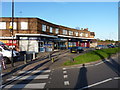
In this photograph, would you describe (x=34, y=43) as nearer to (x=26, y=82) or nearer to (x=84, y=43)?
(x=26, y=82)

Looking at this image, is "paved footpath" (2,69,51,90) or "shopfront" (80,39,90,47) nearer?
"paved footpath" (2,69,51,90)

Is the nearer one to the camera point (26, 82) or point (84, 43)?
point (26, 82)

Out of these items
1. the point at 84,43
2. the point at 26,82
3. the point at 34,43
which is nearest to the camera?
the point at 26,82

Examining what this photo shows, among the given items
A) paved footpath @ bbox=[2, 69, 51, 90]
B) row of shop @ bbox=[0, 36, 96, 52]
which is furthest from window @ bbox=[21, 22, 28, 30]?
paved footpath @ bbox=[2, 69, 51, 90]

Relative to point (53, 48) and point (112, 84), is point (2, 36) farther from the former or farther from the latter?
point (112, 84)

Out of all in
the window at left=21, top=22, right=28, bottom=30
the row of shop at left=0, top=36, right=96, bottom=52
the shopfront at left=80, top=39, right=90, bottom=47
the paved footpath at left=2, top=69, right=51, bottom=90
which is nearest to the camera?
the paved footpath at left=2, top=69, right=51, bottom=90

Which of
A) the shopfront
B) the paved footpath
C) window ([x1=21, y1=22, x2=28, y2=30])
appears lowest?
the paved footpath

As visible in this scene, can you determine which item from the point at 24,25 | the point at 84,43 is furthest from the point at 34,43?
the point at 84,43

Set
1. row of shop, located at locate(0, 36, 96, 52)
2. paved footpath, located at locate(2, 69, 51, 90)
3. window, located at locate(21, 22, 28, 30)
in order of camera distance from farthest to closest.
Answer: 1. window, located at locate(21, 22, 28, 30)
2. row of shop, located at locate(0, 36, 96, 52)
3. paved footpath, located at locate(2, 69, 51, 90)

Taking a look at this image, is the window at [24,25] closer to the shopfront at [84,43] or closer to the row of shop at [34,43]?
the row of shop at [34,43]

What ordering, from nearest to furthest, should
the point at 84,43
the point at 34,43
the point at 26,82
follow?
1. the point at 26,82
2. the point at 34,43
3. the point at 84,43

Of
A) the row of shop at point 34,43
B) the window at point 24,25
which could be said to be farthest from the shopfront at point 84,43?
the window at point 24,25

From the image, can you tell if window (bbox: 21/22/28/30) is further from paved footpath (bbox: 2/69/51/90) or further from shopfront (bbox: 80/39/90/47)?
shopfront (bbox: 80/39/90/47)

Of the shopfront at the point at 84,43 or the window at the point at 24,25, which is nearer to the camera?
the window at the point at 24,25
